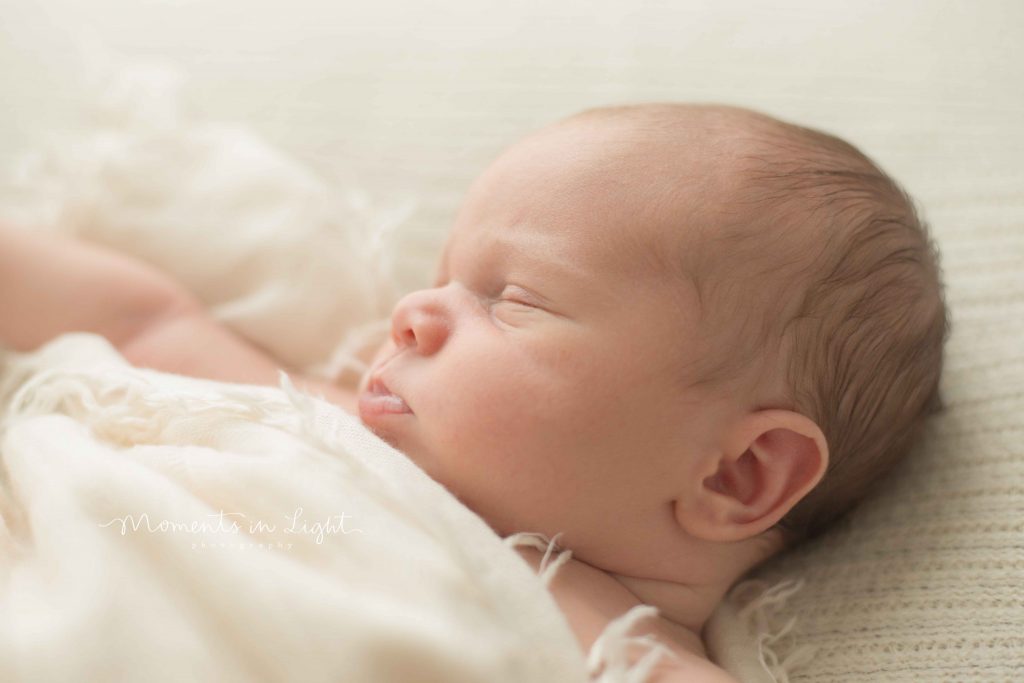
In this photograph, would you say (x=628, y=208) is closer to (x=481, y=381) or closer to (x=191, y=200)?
(x=481, y=381)

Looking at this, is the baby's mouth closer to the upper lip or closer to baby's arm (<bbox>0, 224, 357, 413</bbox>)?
the upper lip

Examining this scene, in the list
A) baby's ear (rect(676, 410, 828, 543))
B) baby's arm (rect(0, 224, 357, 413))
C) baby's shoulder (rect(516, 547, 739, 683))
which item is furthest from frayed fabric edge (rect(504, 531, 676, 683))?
baby's arm (rect(0, 224, 357, 413))

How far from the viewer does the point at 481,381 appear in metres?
0.92

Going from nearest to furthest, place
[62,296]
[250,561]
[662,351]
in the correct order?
[250,561], [662,351], [62,296]

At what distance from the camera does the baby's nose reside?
3.16ft

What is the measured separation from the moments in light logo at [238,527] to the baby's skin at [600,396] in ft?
0.46

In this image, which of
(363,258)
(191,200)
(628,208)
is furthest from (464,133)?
(628,208)

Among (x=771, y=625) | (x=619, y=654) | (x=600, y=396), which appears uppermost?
(x=600, y=396)

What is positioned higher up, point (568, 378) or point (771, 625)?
point (568, 378)

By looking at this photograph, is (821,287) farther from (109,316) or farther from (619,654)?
(109,316)

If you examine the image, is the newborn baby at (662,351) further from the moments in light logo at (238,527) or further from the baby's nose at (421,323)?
the moments in light logo at (238,527)

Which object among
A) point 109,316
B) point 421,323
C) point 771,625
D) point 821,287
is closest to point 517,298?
point 421,323

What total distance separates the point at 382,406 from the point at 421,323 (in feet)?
0.28

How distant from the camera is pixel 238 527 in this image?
2.75 ft
